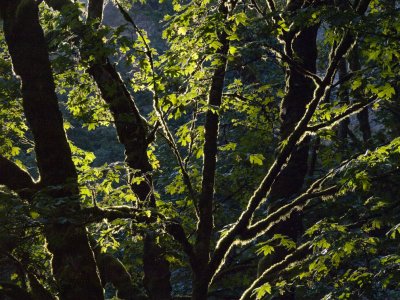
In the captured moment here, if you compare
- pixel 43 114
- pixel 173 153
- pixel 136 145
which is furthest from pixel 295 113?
pixel 43 114

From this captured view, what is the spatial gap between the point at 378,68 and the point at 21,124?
549cm

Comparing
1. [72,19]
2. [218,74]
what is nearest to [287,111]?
[218,74]

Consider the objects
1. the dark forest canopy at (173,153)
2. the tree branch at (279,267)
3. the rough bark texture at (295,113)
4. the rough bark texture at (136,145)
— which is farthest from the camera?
the rough bark texture at (295,113)

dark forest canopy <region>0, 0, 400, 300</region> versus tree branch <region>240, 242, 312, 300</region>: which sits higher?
dark forest canopy <region>0, 0, 400, 300</region>

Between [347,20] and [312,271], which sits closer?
[347,20]

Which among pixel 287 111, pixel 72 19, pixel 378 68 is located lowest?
pixel 378 68

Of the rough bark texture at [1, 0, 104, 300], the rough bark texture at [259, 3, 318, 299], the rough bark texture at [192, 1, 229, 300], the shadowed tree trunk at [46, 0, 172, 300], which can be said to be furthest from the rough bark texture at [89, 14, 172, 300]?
the rough bark texture at [259, 3, 318, 299]

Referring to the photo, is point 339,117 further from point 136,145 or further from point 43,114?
point 43,114

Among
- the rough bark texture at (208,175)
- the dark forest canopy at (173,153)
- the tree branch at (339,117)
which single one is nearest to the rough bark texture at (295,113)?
the dark forest canopy at (173,153)

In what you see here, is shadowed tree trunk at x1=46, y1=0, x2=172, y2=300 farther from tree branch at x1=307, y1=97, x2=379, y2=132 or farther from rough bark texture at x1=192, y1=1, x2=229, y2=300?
tree branch at x1=307, y1=97, x2=379, y2=132

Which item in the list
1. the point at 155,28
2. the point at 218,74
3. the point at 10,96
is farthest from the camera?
the point at 155,28

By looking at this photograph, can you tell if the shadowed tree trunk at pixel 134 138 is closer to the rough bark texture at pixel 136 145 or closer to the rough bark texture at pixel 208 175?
the rough bark texture at pixel 136 145

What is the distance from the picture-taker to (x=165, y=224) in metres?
5.14

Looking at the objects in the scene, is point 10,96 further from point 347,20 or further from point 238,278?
point 238,278
